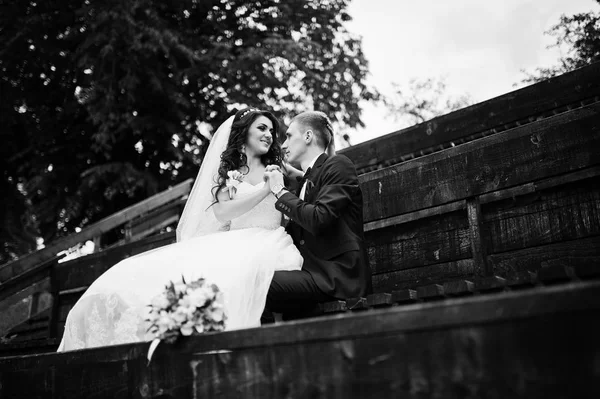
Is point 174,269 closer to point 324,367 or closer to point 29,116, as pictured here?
point 324,367

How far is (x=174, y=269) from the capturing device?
12.5 ft

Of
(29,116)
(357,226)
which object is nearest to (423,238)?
(357,226)

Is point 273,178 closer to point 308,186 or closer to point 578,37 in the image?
point 308,186

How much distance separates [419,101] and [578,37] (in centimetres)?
1148

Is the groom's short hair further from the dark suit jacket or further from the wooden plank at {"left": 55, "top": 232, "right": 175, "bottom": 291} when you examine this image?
the wooden plank at {"left": 55, "top": 232, "right": 175, "bottom": 291}

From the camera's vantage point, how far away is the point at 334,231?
12.6 ft

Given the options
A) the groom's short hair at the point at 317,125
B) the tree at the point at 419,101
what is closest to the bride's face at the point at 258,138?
the groom's short hair at the point at 317,125

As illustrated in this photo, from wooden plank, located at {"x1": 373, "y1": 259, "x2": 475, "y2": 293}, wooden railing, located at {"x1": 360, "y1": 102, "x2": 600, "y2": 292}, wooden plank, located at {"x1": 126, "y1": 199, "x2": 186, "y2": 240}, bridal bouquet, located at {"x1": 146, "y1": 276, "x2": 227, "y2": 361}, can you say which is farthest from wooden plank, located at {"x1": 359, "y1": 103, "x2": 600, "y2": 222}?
wooden plank, located at {"x1": 126, "y1": 199, "x2": 186, "y2": 240}

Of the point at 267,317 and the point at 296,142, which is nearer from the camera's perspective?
the point at 267,317

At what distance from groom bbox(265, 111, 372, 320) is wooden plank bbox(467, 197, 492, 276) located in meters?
0.75

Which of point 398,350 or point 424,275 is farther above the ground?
point 424,275

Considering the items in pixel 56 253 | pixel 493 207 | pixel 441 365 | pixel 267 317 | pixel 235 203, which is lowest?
pixel 441 365

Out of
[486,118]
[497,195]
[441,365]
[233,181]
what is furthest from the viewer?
[486,118]

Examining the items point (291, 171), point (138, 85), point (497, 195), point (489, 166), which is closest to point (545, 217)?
point (497, 195)
